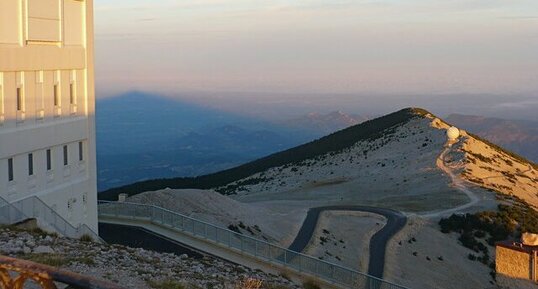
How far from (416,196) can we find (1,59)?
36145 millimetres

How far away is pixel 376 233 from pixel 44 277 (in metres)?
33.7

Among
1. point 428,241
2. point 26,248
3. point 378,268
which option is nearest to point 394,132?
point 428,241

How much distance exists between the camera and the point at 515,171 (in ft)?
226

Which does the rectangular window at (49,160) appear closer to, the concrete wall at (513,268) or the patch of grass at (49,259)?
the patch of grass at (49,259)

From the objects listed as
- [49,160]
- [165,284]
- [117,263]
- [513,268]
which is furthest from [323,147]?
[165,284]

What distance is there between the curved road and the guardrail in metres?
5.75

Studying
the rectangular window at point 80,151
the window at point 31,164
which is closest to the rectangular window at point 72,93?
the rectangular window at point 80,151

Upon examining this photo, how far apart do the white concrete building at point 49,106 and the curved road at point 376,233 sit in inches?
405

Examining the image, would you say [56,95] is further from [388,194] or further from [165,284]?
[388,194]

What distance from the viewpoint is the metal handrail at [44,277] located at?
5738mm

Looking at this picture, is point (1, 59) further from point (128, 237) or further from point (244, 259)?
point (244, 259)

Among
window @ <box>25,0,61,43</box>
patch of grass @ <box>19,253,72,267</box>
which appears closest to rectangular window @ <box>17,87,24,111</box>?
window @ <box>25,0,61,43</box>

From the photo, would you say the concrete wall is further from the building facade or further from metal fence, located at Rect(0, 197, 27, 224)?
metal fence, located at Rect(0, 197, 27, 224)

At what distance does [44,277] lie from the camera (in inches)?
239
